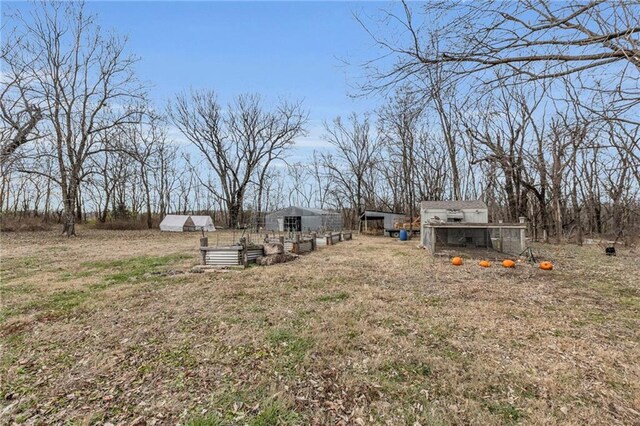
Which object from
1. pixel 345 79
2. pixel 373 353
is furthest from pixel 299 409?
pixel 345 79

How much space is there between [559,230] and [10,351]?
748 inches

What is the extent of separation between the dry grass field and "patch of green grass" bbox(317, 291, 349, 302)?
0.03m

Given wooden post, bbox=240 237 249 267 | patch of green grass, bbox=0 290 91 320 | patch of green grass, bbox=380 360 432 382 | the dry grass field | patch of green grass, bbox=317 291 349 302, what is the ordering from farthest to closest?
1. wooden post, bbox=240 237 249 267
2. patch of green grass, bbox=317 291 349 302
3. patch of green grass, bbox=0 290 91 320
4. patch of green grass, bbox=380 360 432 382
5. the dry grass field

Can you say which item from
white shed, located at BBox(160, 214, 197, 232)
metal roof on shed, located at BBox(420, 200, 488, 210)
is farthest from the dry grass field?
white shed, located at BBox(160, 214, 197, 232)

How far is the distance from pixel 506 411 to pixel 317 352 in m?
1.65

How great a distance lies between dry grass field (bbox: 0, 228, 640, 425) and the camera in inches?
92.5

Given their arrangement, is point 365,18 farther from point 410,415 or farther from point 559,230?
point 559,230

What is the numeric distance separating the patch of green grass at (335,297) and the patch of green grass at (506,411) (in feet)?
9.52

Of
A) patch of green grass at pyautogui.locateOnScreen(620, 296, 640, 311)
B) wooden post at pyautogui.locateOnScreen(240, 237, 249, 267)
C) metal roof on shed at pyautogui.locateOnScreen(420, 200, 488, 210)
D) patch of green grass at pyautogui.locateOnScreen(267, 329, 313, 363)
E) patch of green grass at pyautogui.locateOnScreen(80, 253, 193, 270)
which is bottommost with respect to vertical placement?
patch of green grass at pyautogui.locateOnScreen(620, 296, 640, 311)

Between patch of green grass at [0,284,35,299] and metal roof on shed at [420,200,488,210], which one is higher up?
metal roof on shed at [420,200,488,210]

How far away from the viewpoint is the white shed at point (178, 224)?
24141 mm

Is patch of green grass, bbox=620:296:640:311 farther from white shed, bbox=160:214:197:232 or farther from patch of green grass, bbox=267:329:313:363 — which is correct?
white shed, bbox=160:214:197:232

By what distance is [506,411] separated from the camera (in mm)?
2312

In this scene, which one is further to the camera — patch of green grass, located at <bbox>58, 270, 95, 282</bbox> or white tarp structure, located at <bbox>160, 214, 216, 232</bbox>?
white tarp structure, located at <bbox>160, 214, 216, 232</bbox>
